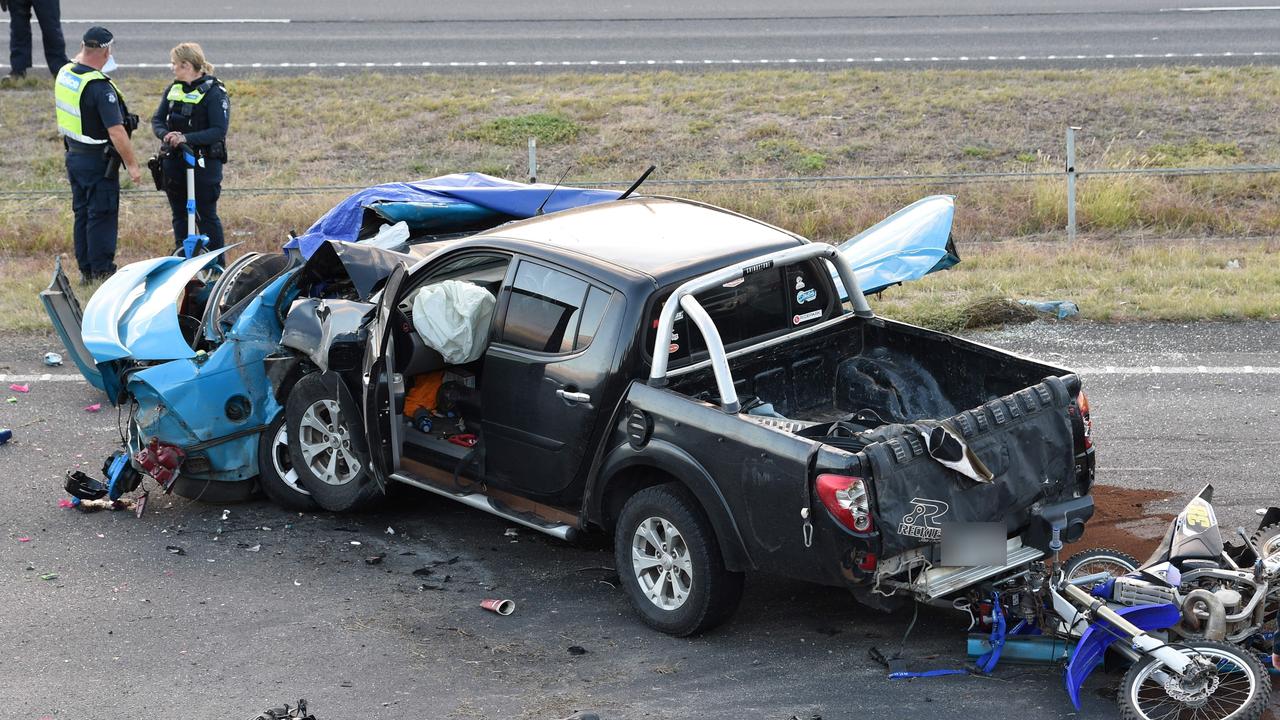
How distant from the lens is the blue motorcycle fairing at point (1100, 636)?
538 cm

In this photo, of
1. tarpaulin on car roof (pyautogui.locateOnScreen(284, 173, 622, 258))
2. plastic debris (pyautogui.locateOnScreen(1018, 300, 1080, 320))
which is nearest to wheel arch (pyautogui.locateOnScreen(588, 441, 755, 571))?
tarpaulin on car roof (pyautogui.locateOnScreen(284, 173, 622, 258))

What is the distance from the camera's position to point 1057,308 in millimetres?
11125

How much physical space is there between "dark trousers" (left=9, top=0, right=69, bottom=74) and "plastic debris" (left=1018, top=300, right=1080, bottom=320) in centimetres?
1501

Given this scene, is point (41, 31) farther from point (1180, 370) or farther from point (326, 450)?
point (1180, 370)

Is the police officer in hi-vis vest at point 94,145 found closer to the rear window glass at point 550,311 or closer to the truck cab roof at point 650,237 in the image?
the truck cab roof at point 650,237

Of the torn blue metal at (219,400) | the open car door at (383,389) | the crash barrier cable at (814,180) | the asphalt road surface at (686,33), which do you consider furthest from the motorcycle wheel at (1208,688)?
the asphalt road surface at (686,33)

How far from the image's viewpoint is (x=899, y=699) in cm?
561

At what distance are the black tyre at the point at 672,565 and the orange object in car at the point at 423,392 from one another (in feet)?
5.10

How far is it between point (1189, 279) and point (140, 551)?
351 inches

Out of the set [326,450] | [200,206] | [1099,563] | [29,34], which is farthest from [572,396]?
[29,34]

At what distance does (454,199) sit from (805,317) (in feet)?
10.8

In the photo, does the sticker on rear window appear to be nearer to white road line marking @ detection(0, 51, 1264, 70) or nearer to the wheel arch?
the wheel arch

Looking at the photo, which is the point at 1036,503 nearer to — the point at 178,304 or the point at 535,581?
the point at 535,581

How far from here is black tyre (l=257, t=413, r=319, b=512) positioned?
7.84 metres
